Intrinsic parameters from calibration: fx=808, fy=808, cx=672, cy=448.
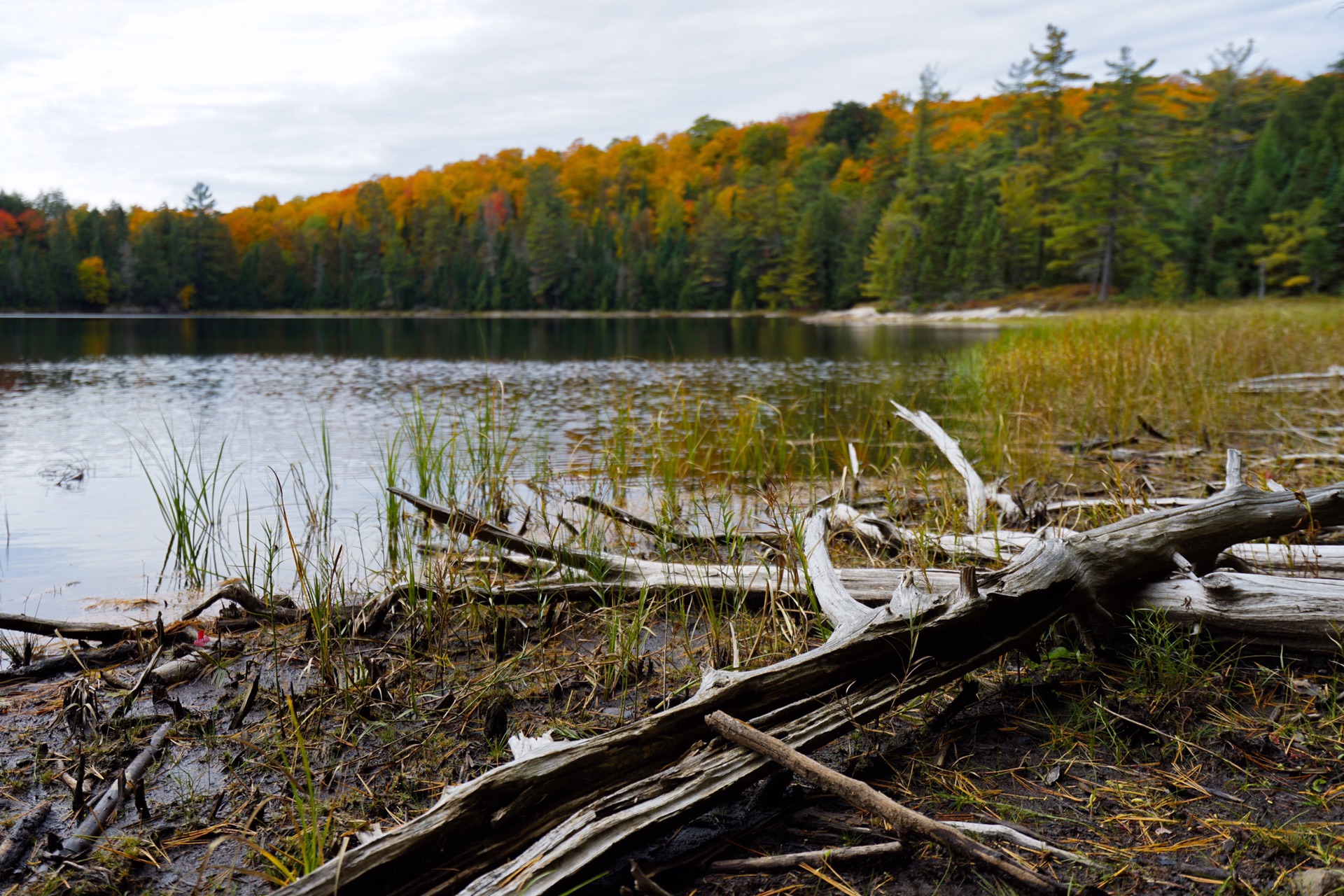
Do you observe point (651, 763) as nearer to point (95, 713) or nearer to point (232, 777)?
point (232, 777)

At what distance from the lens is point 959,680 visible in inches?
95.7

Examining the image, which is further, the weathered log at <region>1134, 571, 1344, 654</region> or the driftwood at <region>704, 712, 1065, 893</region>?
the weathered log at <region>1134, 571, 1344, 654</region>

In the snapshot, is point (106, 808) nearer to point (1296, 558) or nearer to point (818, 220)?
point (1296, 558)

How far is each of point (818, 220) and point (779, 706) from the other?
69.3 m

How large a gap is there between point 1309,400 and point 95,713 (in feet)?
31.1

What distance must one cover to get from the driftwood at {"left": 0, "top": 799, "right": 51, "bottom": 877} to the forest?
33804mm

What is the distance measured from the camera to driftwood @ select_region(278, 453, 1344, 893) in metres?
1.50

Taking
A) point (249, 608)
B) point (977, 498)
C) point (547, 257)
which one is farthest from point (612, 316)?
point (249, 608)

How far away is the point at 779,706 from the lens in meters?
1.98

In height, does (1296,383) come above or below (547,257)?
below

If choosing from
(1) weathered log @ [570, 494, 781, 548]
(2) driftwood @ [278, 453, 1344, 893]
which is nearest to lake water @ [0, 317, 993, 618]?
(1) weathered log @ [570, 494, 781, 548]

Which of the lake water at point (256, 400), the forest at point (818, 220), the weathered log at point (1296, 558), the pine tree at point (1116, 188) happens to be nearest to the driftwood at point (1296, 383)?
the lake water at point (256, 400)

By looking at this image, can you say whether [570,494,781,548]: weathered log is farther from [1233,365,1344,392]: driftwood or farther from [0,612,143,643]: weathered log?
[1233,365,1344,392]: driftwood

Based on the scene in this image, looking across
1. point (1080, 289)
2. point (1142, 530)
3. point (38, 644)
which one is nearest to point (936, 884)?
point (1142, 530)
